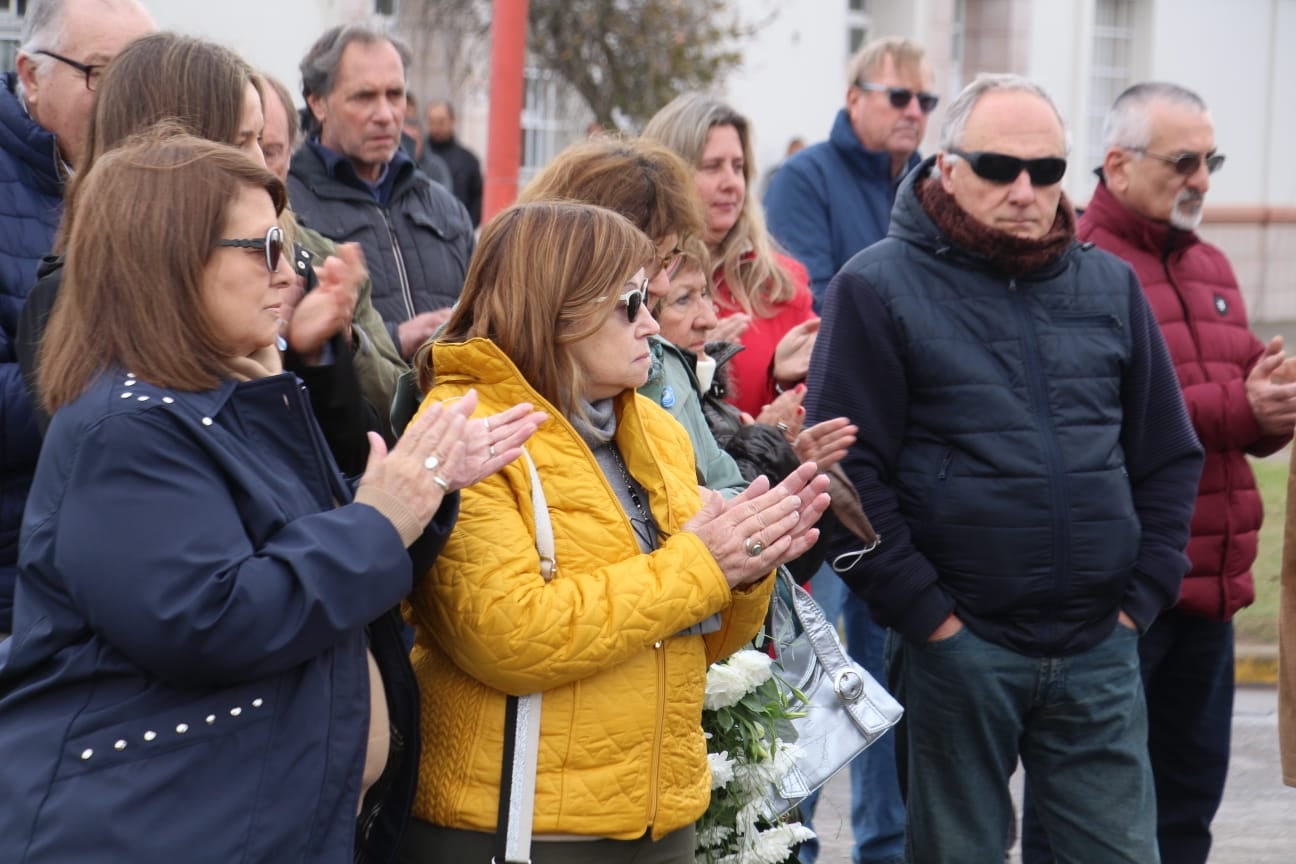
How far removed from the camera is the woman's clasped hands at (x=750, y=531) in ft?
9.80

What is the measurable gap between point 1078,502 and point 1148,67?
21227mm

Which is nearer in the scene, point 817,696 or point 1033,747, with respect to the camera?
point 817,696

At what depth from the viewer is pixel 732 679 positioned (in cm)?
336

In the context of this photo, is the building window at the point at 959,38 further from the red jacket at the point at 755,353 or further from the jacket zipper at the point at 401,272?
the jacket zipper at the point at 401,272

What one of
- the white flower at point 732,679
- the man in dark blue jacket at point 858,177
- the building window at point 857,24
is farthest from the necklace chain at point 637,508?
the building window at point 857,24

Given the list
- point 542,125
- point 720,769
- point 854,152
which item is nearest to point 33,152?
point 720,769

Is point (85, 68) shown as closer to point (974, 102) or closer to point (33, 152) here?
point (33, 152)

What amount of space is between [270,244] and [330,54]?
106 inches

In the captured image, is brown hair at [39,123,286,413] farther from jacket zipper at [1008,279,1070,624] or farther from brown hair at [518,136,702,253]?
jacket zipper at [1008,279,1070,624]

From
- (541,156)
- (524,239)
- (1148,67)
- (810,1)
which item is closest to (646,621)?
(524,239)

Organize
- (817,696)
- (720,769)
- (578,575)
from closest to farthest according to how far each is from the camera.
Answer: (578,575) < (720,769) < (817,696)

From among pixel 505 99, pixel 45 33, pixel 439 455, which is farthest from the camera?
pixel 505 99

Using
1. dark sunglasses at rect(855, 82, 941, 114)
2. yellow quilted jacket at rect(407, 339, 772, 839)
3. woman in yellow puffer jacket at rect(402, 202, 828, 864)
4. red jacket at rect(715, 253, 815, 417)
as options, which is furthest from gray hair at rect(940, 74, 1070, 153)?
dark sunglasses at rect(855, 82, 941, 114)

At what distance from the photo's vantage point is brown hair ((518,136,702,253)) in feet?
12.2
